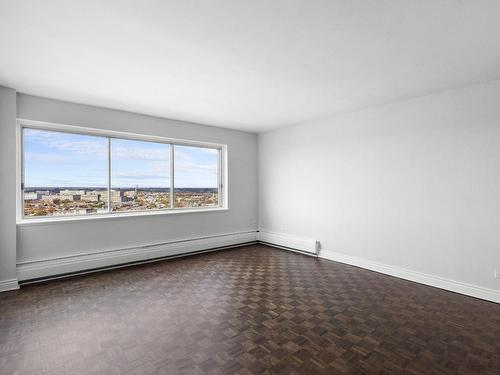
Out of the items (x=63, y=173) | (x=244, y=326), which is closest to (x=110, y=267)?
(x=63, y=173)

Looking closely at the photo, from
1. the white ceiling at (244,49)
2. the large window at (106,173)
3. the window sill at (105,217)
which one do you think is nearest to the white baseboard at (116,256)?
the window sill at (105,217)

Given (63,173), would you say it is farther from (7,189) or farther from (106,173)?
(7,189)

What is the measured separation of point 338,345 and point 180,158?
4233 mm

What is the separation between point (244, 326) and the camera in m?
2.49

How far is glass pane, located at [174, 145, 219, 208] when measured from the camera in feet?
17.4

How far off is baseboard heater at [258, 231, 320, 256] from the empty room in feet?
0.11

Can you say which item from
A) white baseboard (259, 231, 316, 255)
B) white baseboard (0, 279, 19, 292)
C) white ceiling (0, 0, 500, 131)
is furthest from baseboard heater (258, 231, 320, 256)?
white baseboard (0, 279, 19, 292)

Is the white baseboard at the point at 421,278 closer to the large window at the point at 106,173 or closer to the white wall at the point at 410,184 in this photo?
the white wall at the point at 410,184

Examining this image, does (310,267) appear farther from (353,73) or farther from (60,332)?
(60,332)

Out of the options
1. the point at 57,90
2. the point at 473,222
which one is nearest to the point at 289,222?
the point at 473,222

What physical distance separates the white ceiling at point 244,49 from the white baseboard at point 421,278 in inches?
98.6

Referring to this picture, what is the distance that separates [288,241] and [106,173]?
11.8 feet

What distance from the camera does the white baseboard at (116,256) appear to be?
3668 millimetres

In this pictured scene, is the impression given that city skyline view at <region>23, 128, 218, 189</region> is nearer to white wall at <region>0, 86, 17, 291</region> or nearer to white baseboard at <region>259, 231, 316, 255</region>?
white wall at <region>0, 86, 17, 291</region>
